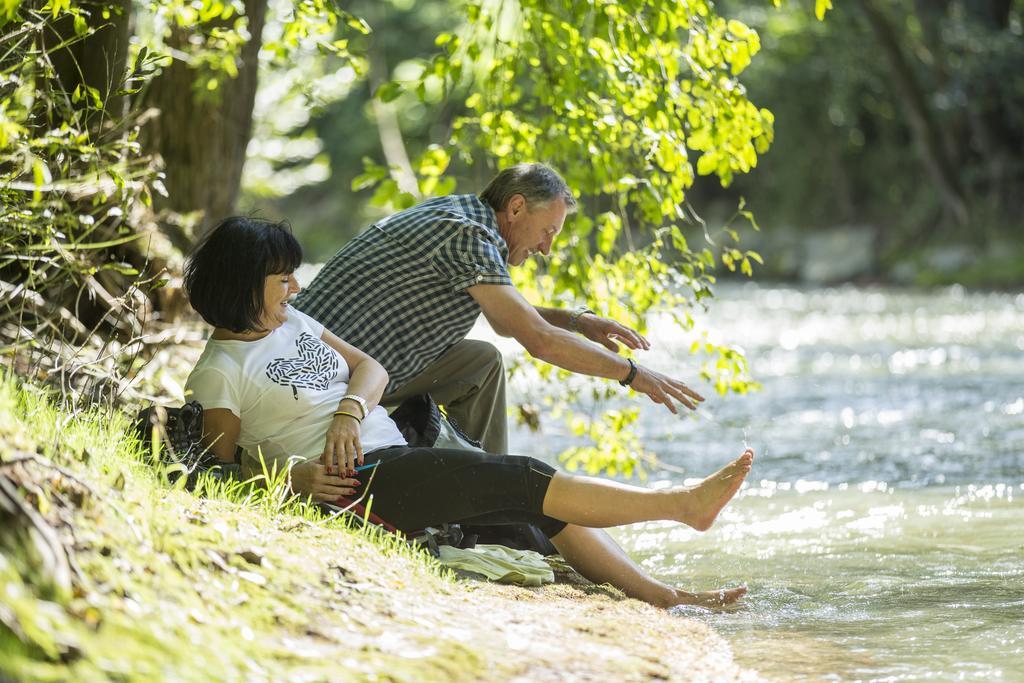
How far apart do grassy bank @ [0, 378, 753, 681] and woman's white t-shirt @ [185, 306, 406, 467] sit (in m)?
0.25

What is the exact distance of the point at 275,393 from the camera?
13.7 feet

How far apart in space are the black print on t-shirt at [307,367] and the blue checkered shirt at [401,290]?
40 cm

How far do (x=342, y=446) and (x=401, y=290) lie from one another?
88 cm

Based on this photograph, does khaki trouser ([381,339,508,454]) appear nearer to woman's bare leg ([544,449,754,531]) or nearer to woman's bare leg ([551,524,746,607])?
woman's bare leg ([551,524,746,607])

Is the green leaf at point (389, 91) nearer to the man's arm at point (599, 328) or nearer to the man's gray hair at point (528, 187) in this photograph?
the man's gray hair at point (528, 187)

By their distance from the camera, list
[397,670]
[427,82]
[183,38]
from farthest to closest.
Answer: [183,38], [427,82], [397,670]

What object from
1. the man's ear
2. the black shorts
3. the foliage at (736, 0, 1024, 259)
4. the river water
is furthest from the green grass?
the foliage at (736, 0, 1024, 259)

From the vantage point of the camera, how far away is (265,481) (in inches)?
161

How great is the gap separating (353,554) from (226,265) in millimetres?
1091

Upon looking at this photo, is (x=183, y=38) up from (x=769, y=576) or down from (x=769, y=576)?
up

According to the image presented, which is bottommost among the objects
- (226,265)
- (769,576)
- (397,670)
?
(769,576)

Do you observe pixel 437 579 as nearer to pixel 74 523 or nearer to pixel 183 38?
pixel 74 523

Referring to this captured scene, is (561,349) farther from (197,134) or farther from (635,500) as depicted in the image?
(197,134)

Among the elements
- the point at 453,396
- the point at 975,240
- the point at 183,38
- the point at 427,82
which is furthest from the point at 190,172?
the point at 975,240
